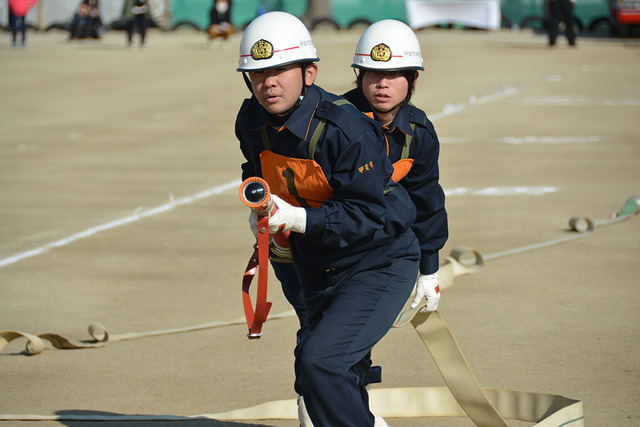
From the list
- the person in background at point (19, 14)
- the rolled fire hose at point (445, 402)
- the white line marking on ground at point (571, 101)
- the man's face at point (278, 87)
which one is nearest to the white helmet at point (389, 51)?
the man's face at point (278, 87)

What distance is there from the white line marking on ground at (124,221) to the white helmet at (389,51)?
436cm

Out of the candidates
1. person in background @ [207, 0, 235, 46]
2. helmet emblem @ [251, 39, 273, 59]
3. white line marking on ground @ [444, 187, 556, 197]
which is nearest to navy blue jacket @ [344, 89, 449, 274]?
helmet emblem @ [251, 39, 273, 59]

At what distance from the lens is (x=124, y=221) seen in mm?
9508

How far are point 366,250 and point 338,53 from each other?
25372 mm

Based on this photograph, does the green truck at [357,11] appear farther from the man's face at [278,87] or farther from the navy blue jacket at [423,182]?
the man's face at [278,87]

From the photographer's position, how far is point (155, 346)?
5902mm

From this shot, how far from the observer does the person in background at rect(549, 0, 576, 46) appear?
95.3ft

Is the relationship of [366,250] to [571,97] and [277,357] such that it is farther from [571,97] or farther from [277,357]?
[571,97]

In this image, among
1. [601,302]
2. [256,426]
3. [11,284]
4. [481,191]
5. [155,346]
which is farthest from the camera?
[481,191]

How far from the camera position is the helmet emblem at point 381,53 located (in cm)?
471

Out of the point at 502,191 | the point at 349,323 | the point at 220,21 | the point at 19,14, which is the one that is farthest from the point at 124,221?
the point at 19,14

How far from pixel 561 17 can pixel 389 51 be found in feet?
88.2

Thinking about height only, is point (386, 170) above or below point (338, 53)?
above

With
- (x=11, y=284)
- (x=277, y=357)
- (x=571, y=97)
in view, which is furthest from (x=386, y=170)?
(x=571, y=97)
